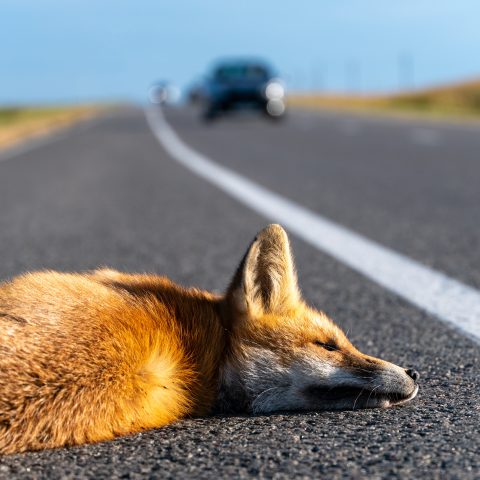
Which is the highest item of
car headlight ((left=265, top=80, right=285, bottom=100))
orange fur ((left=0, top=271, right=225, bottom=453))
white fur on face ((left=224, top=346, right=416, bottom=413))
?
orange fur ((left=0, top=271, right=225, bottom=453))

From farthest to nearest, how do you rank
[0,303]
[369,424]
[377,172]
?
[377,172] < [369,424] < [0,303]

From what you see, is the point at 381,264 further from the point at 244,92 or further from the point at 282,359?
the point at 244,92

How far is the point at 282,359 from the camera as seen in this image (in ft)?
10.0

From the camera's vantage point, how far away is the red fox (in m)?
2.62

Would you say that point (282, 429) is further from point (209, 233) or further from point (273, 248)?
point (209, 233)

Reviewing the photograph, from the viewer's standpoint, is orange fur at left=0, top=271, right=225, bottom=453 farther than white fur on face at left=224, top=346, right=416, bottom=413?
No

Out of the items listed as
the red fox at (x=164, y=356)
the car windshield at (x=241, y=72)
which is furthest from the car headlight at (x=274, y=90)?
the red fox at (x=164, y=356)

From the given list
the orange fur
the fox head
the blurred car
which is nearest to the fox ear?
the fox head

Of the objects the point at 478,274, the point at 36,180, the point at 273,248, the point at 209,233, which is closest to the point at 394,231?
the point at 209,233

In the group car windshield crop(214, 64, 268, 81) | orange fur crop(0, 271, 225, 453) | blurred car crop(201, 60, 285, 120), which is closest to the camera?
orange fur crop(0, 271, 225, 453)

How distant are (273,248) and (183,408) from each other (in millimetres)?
583

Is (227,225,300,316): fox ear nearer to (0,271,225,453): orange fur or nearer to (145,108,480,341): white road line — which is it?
(0,271,225,453): orange fur

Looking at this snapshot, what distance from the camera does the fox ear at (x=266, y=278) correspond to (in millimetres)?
3021

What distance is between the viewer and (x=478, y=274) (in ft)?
18.6
